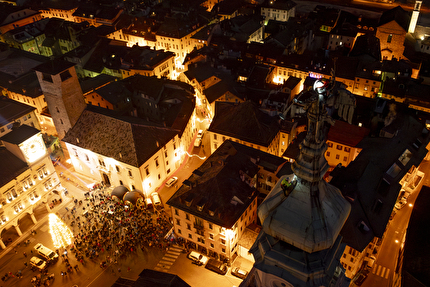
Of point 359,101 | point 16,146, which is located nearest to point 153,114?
point 16,146

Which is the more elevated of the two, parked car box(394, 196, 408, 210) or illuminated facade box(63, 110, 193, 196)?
illuminated facade box(63, 110, 193, 196)

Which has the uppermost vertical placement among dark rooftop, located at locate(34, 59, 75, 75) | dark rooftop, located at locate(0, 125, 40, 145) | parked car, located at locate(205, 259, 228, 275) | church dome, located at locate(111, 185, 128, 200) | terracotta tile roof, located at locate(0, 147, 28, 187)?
dark rooftop, located at locate(34, 59, 75, 75)

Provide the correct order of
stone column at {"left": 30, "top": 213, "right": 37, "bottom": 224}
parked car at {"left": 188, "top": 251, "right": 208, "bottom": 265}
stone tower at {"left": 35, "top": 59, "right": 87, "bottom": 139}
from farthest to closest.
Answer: stone tower at {"left": 35, "top": 59, "right": 87, "bottom": 139}, stone column at {"left": 30, "top": 213, "right": 37, "bottom": 224}, parked car at {"left": 188, "top": 251, "right": 208, "bottom": 265}

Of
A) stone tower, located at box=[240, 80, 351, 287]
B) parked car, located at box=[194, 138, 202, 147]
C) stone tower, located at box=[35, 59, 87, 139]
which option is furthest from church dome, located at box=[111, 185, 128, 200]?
stone tower, located at box=[240, 80, 351, 287]

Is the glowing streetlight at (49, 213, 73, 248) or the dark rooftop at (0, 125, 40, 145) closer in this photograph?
the glowing streetlight at (49, 213, 73, 248)

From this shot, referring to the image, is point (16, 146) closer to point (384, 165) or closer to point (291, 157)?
point (291, 157)

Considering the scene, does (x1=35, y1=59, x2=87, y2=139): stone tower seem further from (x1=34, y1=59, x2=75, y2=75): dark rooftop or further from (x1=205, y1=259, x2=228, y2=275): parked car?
(x1=205, y1=259, x2=228, y2=275): parked car

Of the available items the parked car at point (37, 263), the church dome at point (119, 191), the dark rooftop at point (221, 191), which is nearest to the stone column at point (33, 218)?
the parked car at point (37, 263)
